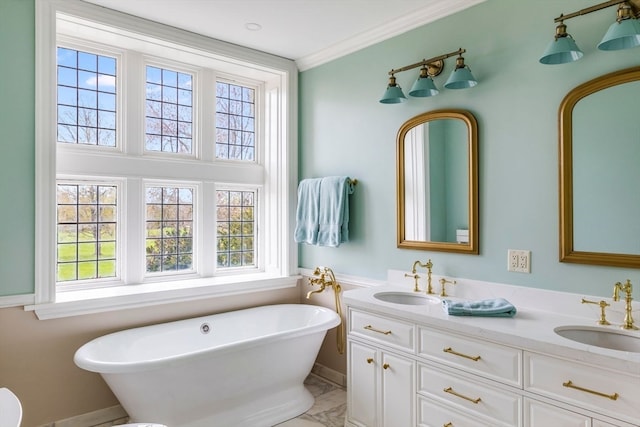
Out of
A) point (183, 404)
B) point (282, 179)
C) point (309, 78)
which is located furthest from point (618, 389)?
point (309, 78)

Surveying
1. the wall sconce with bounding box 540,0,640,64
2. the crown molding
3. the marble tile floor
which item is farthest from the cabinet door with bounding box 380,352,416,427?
the crown molding

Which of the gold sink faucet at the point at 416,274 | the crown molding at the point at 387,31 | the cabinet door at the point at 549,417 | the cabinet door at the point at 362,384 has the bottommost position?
the cabinet door at the point at 362,384

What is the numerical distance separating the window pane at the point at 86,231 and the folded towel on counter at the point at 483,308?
2415mm

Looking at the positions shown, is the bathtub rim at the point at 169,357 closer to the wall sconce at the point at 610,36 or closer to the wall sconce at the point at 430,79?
the wall sconce at the point at 430,79

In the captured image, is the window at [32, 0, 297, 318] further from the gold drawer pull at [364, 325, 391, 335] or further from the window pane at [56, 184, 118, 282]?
the gold drawer pull at [364, 325, 391, 335]

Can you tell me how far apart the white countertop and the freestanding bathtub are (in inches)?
27.9

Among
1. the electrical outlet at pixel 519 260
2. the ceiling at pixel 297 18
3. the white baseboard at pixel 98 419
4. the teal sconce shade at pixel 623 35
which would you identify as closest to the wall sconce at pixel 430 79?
the ceiling at pixel 297 18

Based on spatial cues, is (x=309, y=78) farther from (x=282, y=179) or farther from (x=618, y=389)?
(x=618, y=389)

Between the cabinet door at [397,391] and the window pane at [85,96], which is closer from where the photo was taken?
the cabinet door at [397,391]

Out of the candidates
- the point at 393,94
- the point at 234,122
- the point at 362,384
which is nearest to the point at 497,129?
the point at 393,94

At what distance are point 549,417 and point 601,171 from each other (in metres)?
1.12

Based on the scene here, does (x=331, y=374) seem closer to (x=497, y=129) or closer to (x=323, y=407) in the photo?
(x=323, y=407)

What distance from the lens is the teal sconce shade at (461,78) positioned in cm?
228

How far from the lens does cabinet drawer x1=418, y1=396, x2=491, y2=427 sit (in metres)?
1.89
